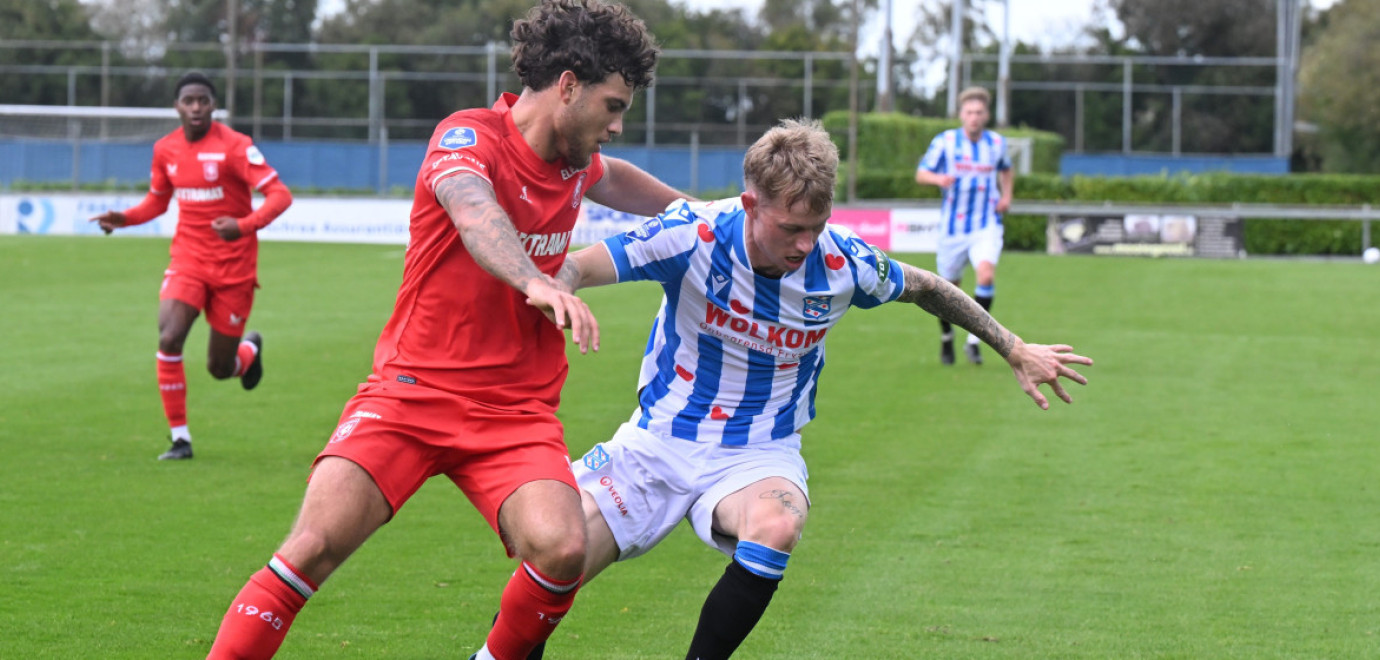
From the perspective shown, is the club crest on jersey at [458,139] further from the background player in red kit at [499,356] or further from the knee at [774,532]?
the knee at [774,532]

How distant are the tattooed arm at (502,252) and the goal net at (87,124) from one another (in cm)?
3858

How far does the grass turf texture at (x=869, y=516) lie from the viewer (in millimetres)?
5344

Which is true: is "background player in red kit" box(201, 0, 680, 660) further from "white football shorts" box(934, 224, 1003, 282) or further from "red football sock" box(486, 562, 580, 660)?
"white football shorts" box(934, 224, 1003, 282)

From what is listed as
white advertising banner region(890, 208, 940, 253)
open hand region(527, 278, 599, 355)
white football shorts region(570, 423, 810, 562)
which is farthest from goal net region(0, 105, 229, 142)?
open hand region(527, 278, 599, 355)

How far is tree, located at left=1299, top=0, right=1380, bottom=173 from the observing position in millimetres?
52594

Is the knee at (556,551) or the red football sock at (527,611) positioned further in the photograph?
the red football sock at (527,611)

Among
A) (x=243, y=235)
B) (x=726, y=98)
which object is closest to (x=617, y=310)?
(x=243, y=235)

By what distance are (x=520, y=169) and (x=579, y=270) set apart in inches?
12.7

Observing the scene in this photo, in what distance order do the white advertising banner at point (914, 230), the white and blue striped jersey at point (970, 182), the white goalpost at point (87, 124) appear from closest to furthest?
the white and blue striped jersey at point (970, 182) < the white advertising banner at point (914, 230) < the white goalpost at point (87, 124)

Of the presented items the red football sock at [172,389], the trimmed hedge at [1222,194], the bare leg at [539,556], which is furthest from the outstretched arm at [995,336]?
the trimmed hedge at [1222,194]

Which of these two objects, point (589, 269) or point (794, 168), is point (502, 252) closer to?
point (589, 269)

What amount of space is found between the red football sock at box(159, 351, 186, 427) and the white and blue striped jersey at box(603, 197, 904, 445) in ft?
15.0

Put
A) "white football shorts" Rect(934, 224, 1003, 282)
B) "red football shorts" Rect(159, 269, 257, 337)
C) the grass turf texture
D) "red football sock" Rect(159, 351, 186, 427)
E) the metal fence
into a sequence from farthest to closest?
the metal fence → "white football shorts" Rect(934, 224, 1003, 282) → "red football shorts" Rect(159, 269, 257, 337) → "red football sock" Rect(159, 351, 186, 427) → the grass turf texture

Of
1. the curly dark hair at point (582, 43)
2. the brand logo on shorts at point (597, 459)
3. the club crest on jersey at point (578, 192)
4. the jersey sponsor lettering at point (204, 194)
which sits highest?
the curly dark hair at point (582, 43)
